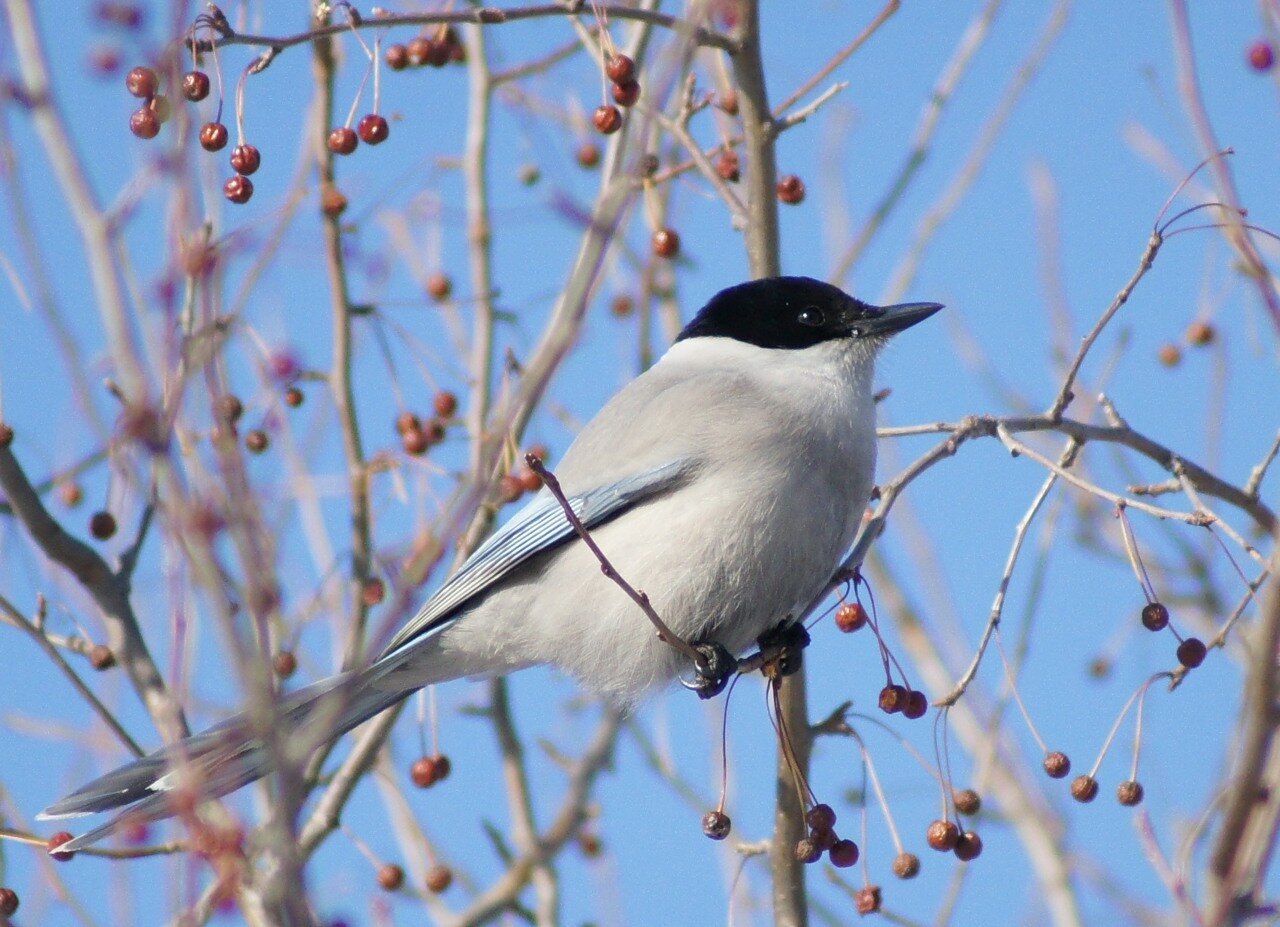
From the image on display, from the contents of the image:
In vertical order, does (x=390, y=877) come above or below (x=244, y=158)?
below

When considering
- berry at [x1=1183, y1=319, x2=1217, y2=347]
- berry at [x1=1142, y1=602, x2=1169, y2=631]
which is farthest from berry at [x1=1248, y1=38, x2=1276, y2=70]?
berry at [x1=1142, y1=602, x2=1169, y2=631]

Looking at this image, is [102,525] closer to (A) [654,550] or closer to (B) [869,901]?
(A) [654,550]

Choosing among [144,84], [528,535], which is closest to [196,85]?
[144,84]

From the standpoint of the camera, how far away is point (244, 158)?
3.51 m

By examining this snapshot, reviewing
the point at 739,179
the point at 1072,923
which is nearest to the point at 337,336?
the point at 739,179

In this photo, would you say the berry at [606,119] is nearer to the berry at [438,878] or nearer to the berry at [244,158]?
the berry at [244,158]

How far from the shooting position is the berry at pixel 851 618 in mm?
3725

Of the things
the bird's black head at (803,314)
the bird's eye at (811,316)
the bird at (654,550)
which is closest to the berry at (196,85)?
the bird at (654,550)

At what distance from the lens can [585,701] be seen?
19.4 ft

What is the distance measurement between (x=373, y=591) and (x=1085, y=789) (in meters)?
2.14

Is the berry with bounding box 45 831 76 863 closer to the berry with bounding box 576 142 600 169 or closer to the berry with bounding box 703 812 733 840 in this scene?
the berry with bounding box 703 812 733 840

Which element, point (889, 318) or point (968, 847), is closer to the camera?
point (968, 847)

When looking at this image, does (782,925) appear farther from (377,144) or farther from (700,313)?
(377,144)

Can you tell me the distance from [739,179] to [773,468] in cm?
125
